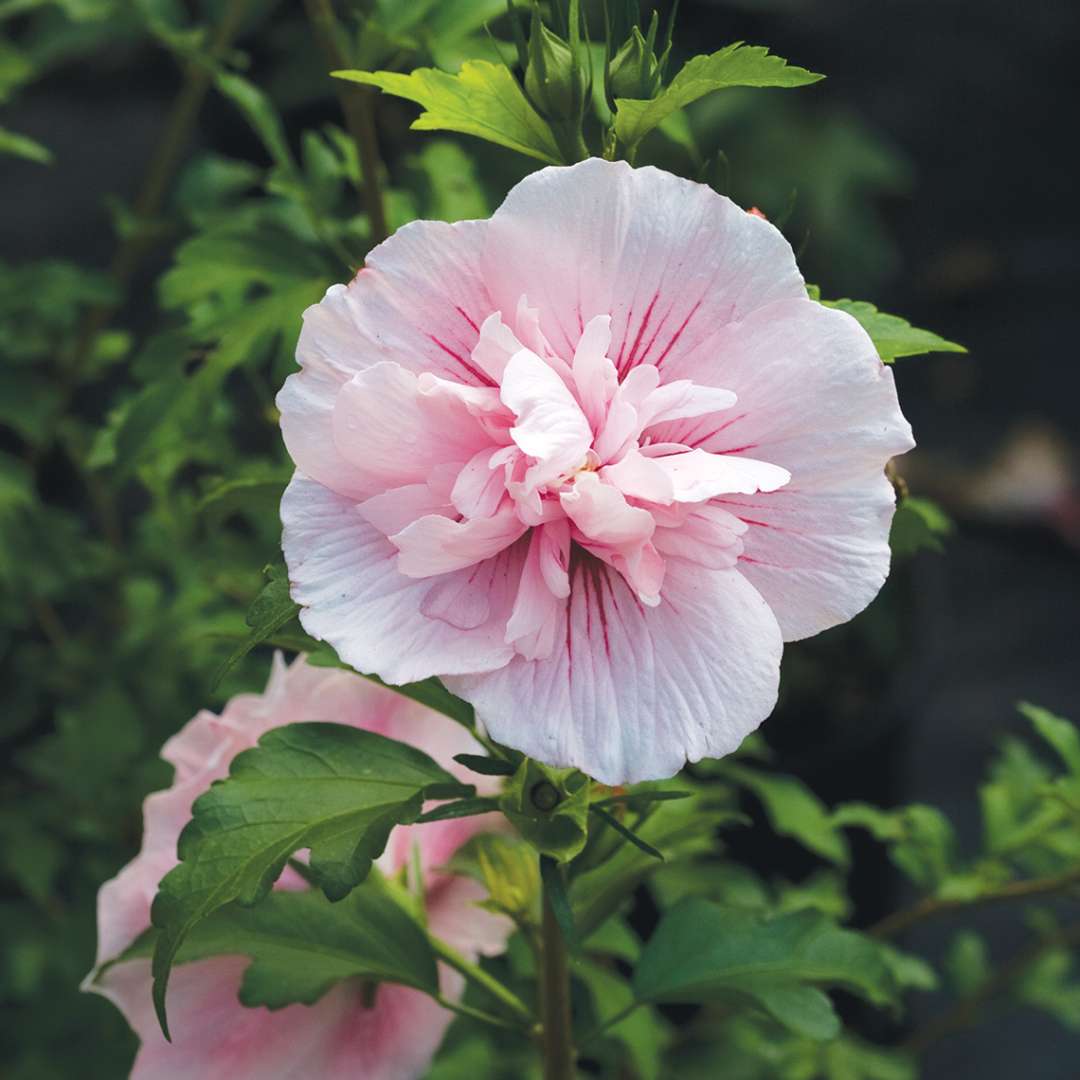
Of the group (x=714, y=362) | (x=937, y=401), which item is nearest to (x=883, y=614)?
(x=937, y=401)

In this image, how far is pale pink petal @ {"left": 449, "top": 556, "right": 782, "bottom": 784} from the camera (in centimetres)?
49

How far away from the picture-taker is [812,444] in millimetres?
507

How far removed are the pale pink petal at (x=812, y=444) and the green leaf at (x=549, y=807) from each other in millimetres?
106

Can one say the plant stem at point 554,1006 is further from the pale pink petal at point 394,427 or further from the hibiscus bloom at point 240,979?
the pale pink petal at point 394,427

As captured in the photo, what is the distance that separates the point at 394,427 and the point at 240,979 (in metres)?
0.29

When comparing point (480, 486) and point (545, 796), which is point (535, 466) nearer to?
point (480, 486)

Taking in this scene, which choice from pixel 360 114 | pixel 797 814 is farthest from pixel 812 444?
pixel 797 814

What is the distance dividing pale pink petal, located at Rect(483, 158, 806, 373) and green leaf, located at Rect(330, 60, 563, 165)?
6cm

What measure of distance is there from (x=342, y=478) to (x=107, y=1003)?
2.27 ft

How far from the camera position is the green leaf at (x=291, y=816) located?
0.54m

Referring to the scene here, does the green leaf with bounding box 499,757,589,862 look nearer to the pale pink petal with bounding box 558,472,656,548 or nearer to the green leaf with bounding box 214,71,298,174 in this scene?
the pale pink petal with bounding box 558,472,656,548

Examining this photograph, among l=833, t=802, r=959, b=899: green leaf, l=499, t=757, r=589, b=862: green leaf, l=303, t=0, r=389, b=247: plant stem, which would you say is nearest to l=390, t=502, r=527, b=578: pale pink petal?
l=499, t=757, r=589, b=862: green leaf

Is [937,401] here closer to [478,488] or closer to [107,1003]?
[107,1003]

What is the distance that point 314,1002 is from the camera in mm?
652
